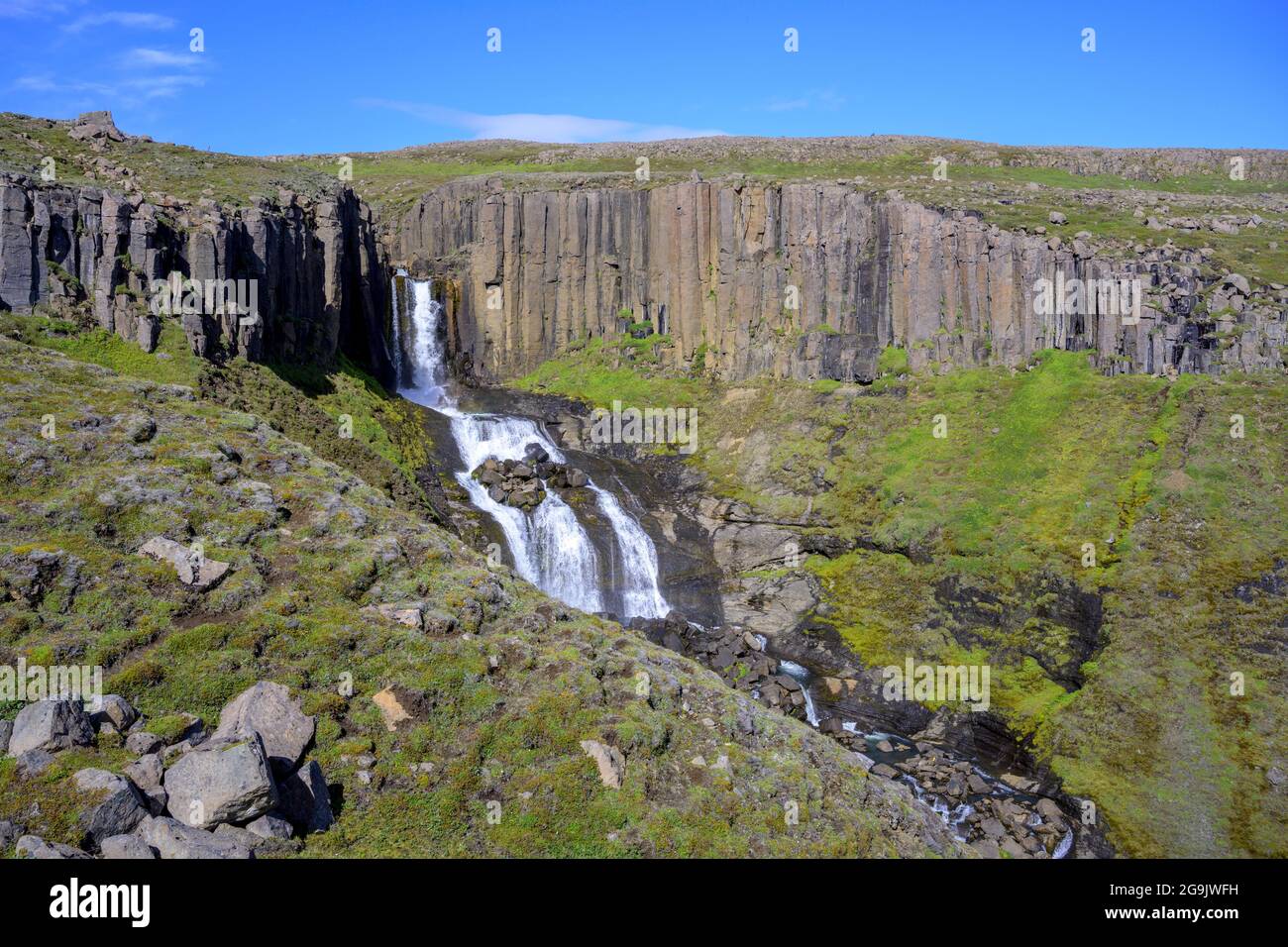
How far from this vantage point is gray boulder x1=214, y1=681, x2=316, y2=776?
53.3 feet

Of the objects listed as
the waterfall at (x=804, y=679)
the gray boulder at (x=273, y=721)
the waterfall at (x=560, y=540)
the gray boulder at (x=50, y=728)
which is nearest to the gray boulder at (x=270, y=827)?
the gray boulder at (x=273, y=721)

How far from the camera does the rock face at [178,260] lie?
39.3m

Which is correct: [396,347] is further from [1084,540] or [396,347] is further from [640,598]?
[1084,540]

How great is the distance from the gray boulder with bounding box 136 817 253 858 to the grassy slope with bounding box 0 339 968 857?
38.9 inches

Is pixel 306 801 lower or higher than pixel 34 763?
lower

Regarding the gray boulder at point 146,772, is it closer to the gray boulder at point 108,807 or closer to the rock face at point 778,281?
the gray boulder at point 108,807

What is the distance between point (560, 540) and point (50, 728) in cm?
3591

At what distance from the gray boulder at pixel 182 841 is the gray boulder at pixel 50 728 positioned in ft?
9.31

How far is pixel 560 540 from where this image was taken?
164ft

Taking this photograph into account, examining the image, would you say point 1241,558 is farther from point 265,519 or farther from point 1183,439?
point 265,519

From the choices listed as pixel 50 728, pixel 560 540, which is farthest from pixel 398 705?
pixel 560 540

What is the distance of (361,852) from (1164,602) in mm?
37274

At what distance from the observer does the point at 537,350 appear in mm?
75312

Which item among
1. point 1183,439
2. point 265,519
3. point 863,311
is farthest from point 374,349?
point 1183,439
